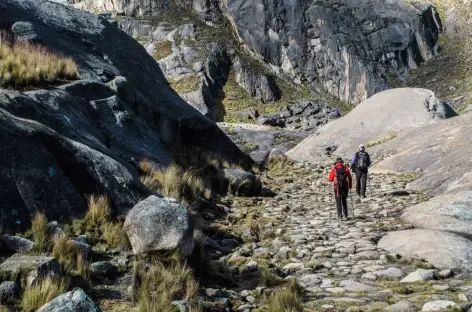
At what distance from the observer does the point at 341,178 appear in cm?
1271

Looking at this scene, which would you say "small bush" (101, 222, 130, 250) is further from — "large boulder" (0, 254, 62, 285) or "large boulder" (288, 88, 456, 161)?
"large boulder" (288, 88, 456, 161)

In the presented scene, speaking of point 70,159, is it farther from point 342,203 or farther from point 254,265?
point 342,203

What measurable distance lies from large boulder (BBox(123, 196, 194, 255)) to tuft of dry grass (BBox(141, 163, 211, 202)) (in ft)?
12.2

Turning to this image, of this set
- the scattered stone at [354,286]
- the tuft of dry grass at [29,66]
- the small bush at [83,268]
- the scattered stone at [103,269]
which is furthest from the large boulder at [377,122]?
the small bush at [83,268]

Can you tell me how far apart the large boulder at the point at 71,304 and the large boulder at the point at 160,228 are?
2082 mm

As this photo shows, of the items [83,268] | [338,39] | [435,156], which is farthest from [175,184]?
[338,39]

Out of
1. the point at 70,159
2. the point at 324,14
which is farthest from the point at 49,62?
the point at 324,14

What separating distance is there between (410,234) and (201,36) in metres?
88.4

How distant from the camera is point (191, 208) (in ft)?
35.7

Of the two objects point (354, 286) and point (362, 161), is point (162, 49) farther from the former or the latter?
point (354, 286)

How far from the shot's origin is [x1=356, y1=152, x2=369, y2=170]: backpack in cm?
1565

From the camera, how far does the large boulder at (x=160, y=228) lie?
21.0ft

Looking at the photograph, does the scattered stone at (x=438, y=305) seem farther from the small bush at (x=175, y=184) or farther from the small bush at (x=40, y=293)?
the small bush at (x=175, y=184)

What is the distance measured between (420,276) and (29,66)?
10354 mm
